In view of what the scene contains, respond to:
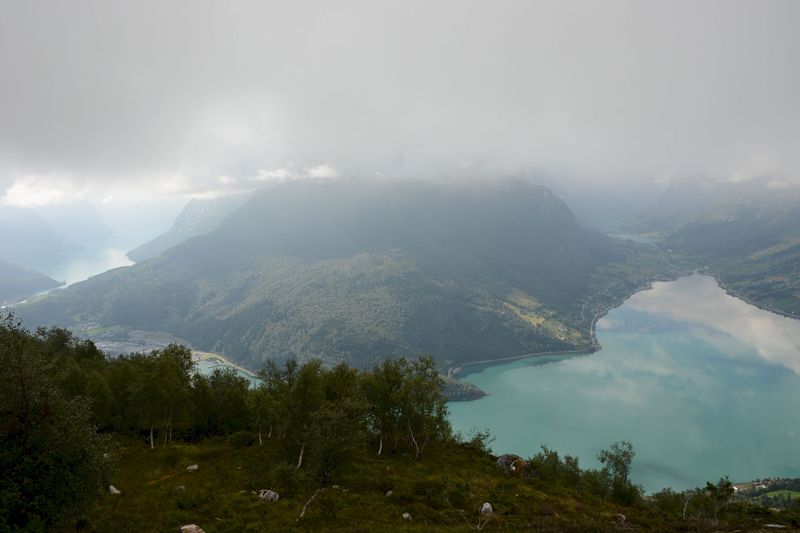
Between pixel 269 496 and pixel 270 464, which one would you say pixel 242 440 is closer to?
pixel 270 464

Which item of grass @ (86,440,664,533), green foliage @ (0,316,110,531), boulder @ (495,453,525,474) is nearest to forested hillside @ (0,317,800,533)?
green foliage @ (0,316,110,531)

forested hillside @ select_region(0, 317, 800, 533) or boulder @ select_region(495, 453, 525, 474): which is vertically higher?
forested hillside @ select_region(0, 317, 800, 533)

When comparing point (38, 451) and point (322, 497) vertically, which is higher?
point (38, 451)

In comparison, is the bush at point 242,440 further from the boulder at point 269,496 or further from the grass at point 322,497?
the boulder at point 269,496

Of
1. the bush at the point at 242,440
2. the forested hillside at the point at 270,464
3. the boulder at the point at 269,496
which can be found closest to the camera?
the forested hillside at the point at 270,464

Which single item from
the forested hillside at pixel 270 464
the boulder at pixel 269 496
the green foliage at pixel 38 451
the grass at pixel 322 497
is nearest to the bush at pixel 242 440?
the forested hillside at pixel 270 464

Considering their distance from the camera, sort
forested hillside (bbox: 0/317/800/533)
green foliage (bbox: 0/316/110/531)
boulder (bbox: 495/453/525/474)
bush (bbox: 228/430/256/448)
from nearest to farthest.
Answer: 1. green foliage (bbox: 0/316/110/531)
2. forested hillside (bbox: 0/317/800/533)
3. bush (bbox: 228/430/256/448)
4. boulder (bbox: 495/453/525/474)

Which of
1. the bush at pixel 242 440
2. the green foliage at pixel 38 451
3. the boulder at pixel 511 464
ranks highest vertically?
the green foliage at pixel 38 451

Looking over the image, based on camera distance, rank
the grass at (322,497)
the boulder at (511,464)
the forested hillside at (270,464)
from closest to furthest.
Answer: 1. the forested hillside at (270,464)
2. the grass at (322,497)
3. the boulder at (511,464)

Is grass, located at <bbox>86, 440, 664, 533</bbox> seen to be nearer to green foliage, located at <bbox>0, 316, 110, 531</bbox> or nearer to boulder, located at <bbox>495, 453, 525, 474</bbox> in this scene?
boulder, located at <bbox>495, 453, 525, 474</bbox>

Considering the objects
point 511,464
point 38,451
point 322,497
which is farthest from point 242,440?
point 511,464

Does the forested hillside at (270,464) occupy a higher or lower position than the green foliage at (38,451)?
lower
